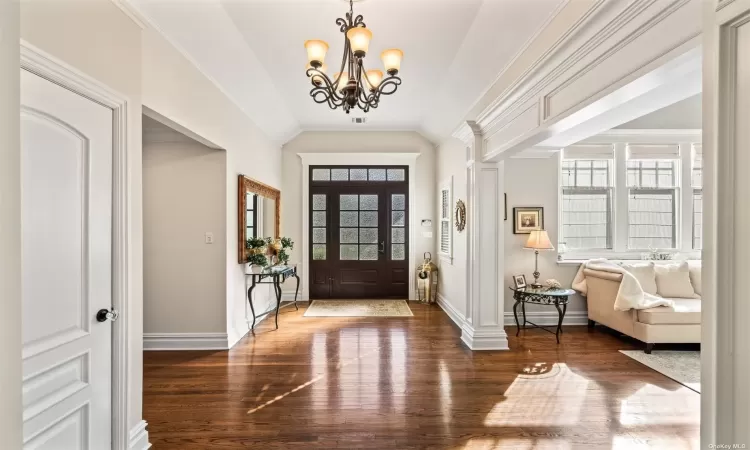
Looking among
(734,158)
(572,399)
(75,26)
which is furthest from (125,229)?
(572,399)

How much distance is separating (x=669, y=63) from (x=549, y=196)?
3473 millimetres

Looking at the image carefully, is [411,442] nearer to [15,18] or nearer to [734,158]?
[734,158]

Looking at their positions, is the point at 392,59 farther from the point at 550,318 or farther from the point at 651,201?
the point at 651,201

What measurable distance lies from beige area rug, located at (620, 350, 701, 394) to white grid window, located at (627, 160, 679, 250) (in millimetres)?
1683

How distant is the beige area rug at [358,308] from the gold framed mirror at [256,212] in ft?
4.44

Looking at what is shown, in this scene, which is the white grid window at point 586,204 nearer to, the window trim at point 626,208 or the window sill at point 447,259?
the window trim at point 626,208

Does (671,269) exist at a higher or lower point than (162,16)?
lower

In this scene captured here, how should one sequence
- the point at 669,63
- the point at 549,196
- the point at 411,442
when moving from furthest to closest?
the point at 549,196 < the point at 411,442 < the point at 669,63

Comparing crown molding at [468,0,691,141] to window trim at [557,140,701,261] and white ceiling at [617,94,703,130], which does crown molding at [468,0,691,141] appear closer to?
window trim at [557,140,701,261]

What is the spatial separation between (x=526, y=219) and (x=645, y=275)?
1476 mm

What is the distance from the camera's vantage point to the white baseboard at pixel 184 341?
12.4ft

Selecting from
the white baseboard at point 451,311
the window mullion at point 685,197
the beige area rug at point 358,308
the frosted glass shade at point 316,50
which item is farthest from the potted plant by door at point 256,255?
the window mullion at point 685,197

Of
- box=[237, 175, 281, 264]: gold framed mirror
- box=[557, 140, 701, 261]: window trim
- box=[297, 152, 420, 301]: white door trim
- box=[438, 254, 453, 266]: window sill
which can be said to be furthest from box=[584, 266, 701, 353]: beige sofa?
box=[237, 175, 281, 264]: gold framed mirror

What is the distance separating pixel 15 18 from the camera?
76 cm
